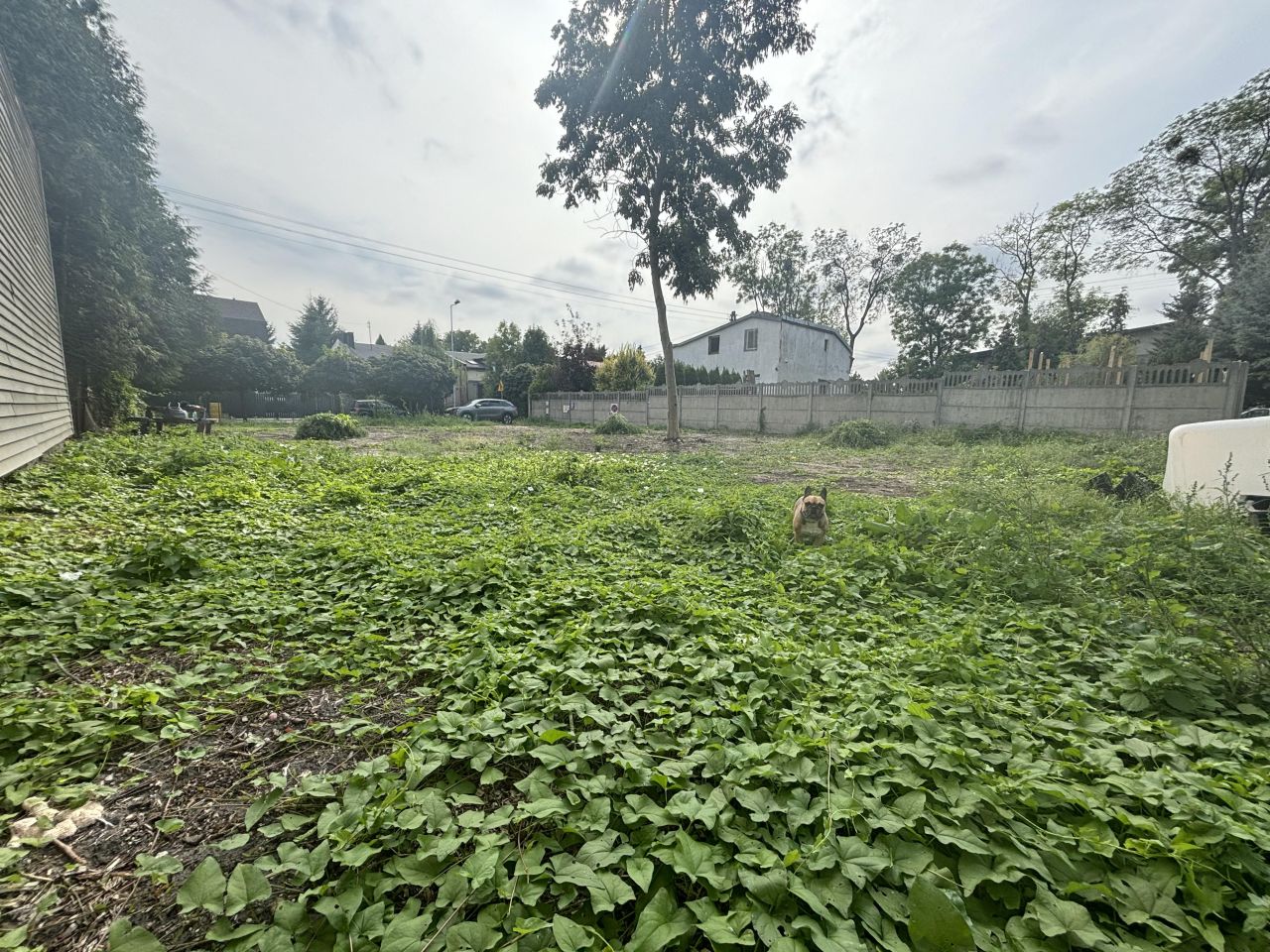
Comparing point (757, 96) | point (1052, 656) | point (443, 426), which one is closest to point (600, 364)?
point (443, 426)

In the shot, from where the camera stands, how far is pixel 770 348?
27.2 metres

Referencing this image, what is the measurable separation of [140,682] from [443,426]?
18.4 metres

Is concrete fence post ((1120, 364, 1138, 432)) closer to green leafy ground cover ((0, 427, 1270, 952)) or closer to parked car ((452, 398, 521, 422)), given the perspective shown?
green leafy ground cover ((0, 427, 1270, 952))

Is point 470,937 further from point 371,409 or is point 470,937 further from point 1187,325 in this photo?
point 1187,325

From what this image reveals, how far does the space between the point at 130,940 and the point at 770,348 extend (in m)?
28.6

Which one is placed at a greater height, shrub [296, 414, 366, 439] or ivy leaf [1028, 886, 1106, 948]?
shrub [296, 414, 366, 439]

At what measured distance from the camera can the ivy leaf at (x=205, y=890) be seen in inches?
44.4

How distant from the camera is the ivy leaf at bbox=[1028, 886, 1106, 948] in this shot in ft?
3.43

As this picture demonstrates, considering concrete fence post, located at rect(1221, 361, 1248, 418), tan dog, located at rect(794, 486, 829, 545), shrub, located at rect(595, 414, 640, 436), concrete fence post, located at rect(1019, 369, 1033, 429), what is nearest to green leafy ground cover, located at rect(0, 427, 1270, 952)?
tan dog, located at rect(794, 486, 829, 545)

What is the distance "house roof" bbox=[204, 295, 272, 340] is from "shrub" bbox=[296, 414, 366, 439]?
3203cm

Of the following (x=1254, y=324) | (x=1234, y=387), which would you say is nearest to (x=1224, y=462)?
(x=1234, y=387)

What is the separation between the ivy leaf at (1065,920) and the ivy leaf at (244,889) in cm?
174

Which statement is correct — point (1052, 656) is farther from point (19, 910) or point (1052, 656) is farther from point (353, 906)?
point (19, 910)

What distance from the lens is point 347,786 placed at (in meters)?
1.50
